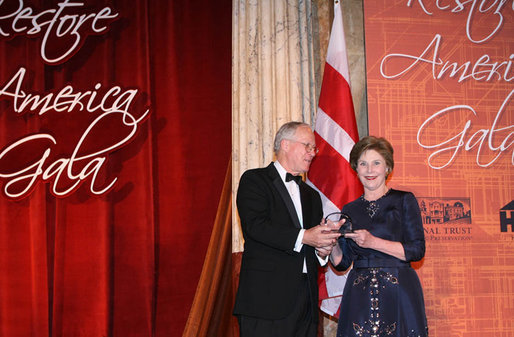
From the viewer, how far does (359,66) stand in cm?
450

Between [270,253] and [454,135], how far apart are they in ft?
6.77

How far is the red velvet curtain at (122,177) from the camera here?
433 cm

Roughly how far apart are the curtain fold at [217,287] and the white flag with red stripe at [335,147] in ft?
3.16

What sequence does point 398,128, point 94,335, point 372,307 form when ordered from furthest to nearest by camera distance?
1. point 94,335
2. point 398,128
3. point 372,307

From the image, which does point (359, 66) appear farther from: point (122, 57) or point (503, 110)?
point (122, 57)

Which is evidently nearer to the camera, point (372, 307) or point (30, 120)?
point (372, 307)

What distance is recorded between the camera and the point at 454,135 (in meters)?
4.07

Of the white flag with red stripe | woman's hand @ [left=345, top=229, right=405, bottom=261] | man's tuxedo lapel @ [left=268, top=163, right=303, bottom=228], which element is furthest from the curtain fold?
woman's hand @ [left=345, top=229, right=405, bottom=261]

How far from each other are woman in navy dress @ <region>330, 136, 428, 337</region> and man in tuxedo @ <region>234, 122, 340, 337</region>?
0.18 m

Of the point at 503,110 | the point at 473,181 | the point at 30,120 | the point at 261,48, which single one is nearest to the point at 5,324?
the point at 30,120

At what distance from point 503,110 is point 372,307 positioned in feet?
7.63

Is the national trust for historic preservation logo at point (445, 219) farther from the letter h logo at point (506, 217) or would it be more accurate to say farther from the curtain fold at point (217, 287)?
the curtain fold at point (217, 287)

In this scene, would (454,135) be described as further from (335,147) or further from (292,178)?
(292,178)

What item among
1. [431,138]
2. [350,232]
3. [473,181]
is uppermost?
[431,138]
